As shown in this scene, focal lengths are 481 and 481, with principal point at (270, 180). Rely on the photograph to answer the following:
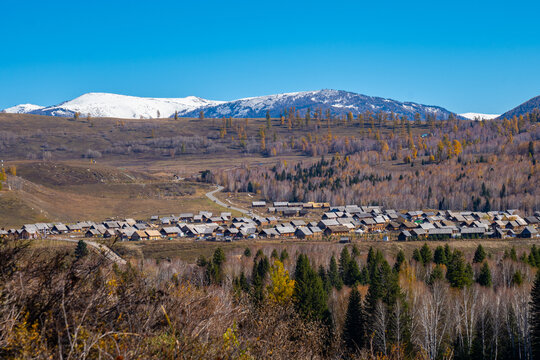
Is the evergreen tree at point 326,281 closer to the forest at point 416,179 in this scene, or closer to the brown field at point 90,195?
the brown field at point 90,195

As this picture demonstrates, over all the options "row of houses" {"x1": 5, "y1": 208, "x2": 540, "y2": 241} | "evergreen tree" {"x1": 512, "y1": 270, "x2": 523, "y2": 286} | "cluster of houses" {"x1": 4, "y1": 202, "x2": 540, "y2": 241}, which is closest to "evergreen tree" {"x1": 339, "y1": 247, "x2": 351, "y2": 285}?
"evergreen tree" {"x1": 512, "y1": 270, "x2": 523, "y2": 286}

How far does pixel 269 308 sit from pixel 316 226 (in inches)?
2803

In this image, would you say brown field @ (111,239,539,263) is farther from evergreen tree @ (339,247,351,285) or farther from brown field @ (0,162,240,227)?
brown field @ (0,162,240,227)

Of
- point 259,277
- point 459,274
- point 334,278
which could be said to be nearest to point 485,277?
point 459,274

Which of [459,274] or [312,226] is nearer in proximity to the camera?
[459,274]

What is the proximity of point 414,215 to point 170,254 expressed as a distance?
202 feet

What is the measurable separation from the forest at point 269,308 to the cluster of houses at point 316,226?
611 inches

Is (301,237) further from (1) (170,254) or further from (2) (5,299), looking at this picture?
(2) (5,299)

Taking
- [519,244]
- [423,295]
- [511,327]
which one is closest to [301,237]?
[519,244]

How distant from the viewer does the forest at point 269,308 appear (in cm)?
962

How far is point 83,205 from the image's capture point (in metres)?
112

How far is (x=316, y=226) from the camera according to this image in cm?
9362

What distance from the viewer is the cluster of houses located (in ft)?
275

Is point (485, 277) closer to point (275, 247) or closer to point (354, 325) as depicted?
point (354, 325)
